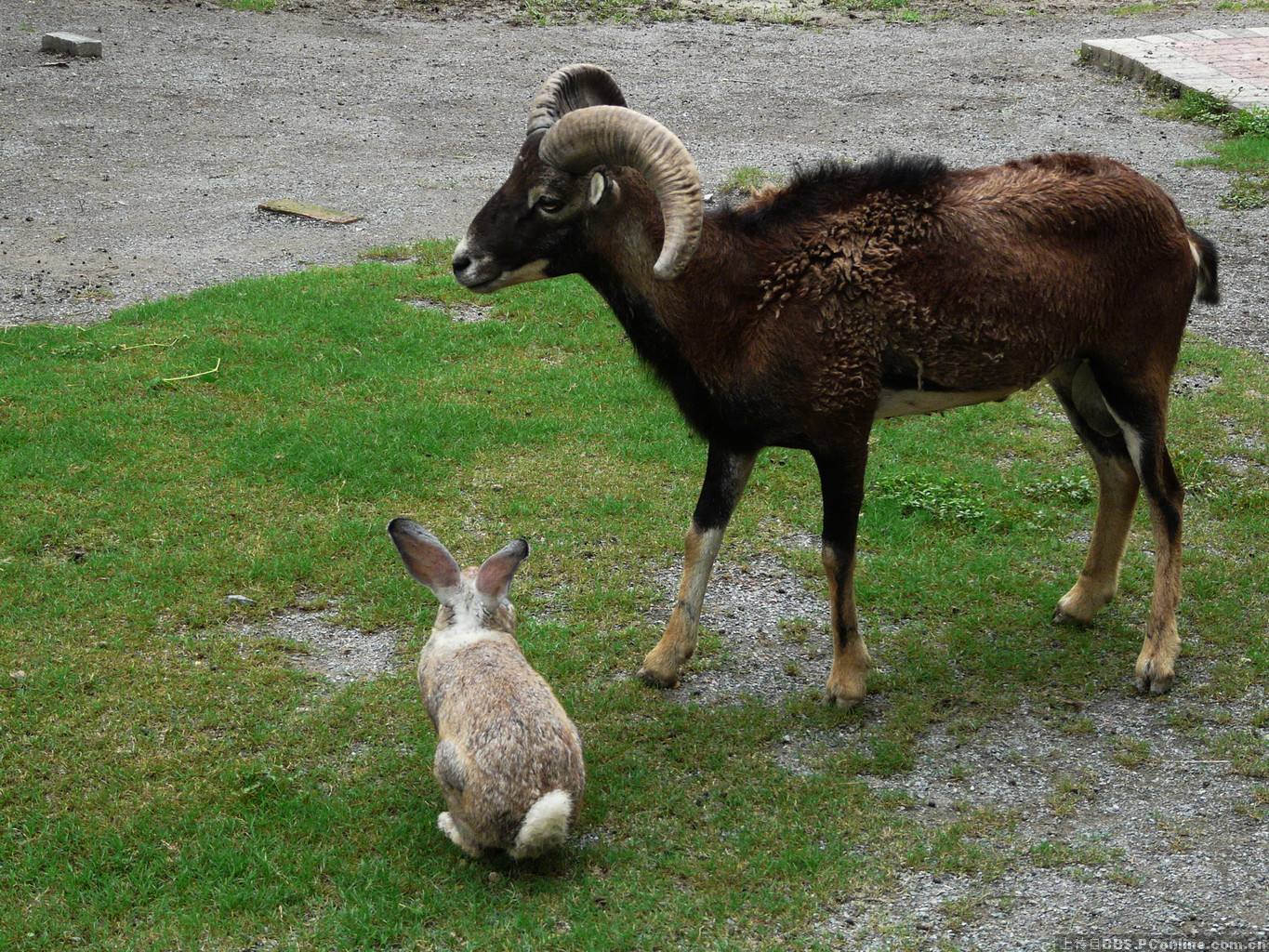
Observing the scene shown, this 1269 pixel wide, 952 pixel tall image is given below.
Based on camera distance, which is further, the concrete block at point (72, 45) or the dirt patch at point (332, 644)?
the concrete block at point (72, 45)

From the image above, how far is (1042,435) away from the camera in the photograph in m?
10.0

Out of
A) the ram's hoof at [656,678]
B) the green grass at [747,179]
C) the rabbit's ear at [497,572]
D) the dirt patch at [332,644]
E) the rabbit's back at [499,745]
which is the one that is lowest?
the dirt patch at [332,644]

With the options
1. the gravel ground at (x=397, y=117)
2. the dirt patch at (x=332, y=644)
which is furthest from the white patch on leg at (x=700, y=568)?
the gravel ground at (x=397, y=117)

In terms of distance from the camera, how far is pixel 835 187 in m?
7.07

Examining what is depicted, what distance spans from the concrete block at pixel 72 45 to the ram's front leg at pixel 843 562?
16.0 m

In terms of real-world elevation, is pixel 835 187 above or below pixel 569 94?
below

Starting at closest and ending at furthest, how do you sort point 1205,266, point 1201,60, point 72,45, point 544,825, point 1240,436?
point 544,825, point 1205,266, point 1240,436, point 1201,60, point 72,45

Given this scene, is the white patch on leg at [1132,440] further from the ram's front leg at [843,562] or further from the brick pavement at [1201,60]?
the brick pavement at [1201,60]

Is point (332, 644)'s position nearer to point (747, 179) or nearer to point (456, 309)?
point (456, 309)

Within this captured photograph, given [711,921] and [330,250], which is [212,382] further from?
[711,921]

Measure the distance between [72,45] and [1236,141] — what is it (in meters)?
15.2

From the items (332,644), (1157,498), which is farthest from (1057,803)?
(332,644)

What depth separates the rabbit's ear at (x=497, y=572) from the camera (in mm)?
6281

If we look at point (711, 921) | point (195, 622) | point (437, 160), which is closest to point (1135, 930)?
point (711, 921)
